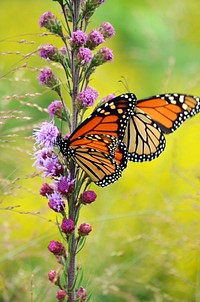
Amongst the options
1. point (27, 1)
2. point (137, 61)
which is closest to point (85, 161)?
point (137, 61)

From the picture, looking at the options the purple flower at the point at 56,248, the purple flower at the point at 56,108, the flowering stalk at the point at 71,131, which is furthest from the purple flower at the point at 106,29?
the purple flower at the point at 56,248

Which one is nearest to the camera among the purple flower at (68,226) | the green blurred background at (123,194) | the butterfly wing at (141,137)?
the purple flower at (68,226)

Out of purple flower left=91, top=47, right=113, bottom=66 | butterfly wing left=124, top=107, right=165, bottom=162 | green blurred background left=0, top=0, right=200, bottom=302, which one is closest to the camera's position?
purple flower left=91, top=47, right=113, bottom=66

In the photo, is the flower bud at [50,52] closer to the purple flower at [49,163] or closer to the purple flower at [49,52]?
the purple flower at [49,52]

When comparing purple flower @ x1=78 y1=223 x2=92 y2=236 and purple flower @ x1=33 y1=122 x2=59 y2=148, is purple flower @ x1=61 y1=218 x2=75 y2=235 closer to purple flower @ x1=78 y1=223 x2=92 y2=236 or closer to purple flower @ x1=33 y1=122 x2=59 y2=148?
purple flower @ x1=78 y1=223 x2=92 y2=236

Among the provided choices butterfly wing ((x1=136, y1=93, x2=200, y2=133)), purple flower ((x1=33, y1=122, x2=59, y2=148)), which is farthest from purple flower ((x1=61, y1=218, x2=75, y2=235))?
butterfly wing ((x1=136, y1=93, x2=200, y2=133))

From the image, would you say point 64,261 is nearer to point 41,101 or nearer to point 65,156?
point 65,156
